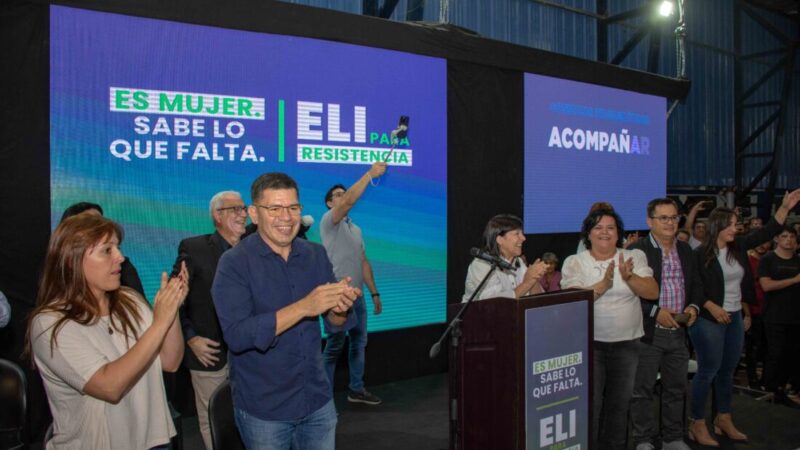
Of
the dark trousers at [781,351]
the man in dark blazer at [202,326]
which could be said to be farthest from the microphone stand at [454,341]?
the dark trousers at [781,351]

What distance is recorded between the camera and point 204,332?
126 inches

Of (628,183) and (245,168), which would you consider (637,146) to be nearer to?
(628,183)

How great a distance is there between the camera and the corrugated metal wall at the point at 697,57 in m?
8.25

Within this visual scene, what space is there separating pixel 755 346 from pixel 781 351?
893 millimetres

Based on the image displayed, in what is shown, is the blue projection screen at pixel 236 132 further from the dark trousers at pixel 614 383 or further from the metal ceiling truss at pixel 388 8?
the dark trousers at pixel 614 383

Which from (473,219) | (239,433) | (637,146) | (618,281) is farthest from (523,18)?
(239,433)

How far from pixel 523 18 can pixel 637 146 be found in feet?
7.98

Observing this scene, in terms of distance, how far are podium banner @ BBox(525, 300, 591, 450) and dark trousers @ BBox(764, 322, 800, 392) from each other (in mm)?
2842

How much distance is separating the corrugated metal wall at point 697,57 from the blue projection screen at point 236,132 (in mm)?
2480

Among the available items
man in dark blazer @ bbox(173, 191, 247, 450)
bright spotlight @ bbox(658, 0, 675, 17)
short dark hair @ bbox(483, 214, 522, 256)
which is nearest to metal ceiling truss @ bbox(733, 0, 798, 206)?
bright spotlight @ bbox(658, 0, 675, 17)

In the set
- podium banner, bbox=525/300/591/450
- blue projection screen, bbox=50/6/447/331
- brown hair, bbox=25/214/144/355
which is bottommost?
podium banner, bbox=525/300/591/450

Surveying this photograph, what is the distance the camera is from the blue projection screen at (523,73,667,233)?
21.4 ft

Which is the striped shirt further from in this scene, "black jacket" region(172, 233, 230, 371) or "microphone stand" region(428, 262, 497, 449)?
"black jacket" region(172, 233, 230, 371)

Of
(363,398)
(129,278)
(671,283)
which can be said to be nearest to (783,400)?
(671,283)
